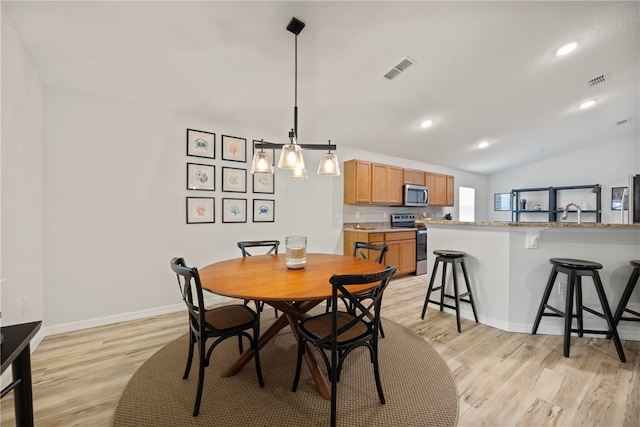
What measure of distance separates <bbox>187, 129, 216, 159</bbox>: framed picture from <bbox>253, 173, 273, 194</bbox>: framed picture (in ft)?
2.04

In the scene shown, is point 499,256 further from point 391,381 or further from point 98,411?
point 98,411

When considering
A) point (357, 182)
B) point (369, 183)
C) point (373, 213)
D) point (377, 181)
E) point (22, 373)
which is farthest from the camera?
point (373, 213)

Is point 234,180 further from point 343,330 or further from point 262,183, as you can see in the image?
point 343,330

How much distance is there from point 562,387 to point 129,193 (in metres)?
4.16

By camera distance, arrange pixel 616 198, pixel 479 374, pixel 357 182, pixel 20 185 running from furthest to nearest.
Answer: pixel 616 198 → pixel 357 182 → pixel 20 185 → pixel 479 374

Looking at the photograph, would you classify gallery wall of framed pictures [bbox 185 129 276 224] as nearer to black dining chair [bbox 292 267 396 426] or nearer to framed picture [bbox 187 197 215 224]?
framed picture [bbox 187 197 215 224]

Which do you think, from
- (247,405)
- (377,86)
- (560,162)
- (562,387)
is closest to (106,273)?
(247,405)

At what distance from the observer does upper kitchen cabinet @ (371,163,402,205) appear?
4637 mm

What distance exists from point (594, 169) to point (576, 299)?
5.50 meters

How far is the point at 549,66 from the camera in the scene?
9.30ft

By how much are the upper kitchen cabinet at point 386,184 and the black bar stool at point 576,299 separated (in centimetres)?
267

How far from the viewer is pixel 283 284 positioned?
5.27 ft

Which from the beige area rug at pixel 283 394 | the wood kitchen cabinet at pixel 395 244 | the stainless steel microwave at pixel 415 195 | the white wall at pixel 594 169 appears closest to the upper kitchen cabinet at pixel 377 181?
the stainless steel microwave at pixel 415 195

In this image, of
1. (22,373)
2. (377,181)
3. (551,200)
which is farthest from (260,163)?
(551,200)
